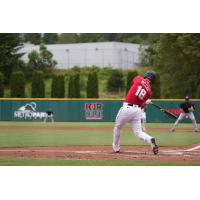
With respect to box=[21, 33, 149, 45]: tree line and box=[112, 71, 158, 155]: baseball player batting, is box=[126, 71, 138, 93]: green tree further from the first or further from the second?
box=[112, 71, 158, 155]: baseball player batting

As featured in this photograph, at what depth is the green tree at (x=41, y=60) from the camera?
59.3 ft

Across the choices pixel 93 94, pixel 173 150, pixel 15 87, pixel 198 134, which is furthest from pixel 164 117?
pixel 173 150

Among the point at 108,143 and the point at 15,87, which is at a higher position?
the point at 15,87

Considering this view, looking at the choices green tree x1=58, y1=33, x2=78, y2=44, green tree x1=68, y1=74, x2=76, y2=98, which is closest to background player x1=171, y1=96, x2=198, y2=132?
green tree x1=68, y1=74, x2=76, y2=98

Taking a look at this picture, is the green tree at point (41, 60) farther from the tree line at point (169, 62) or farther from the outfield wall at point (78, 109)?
the outfield wall at point (78, 109)

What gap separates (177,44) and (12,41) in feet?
16.4

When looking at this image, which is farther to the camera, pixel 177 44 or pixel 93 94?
pixel 93 94

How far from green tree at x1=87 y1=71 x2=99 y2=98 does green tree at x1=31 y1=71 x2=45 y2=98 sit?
2.06 metres

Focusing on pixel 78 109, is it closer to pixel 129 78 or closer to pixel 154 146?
pixel 129 78

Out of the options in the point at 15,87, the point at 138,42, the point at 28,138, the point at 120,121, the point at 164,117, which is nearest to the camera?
the point at 120,121

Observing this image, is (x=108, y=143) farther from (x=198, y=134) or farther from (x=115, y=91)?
(x=115, y=91)

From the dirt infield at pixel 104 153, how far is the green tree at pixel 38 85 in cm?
644

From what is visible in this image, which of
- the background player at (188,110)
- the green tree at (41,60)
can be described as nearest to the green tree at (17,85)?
the green tree at (41,60)

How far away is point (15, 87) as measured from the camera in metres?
17.8
